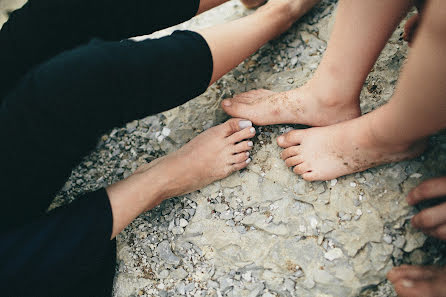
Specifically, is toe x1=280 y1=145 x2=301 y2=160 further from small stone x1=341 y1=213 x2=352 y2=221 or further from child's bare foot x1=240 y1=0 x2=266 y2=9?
child's bare foot x1=240 y1=0 x2=266 y2=9

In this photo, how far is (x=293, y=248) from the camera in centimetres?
114

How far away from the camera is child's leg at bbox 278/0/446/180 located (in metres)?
0.74

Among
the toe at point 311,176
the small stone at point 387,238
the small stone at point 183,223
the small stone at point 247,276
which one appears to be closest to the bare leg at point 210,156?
the small stone at point 183,223

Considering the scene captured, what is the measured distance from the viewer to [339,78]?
1.11 m

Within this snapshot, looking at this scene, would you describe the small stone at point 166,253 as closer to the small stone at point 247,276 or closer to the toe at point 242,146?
the small stone at point 247,276

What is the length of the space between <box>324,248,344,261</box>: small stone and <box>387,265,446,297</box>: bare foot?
5.8 inches

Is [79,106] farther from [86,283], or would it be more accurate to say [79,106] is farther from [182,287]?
[182,287]

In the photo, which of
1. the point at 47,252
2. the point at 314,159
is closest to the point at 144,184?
the point at 47,252

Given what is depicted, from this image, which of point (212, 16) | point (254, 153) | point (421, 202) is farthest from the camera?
point (212, 16)

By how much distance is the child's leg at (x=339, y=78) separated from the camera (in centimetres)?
97

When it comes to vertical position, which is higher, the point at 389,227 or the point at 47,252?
the point at 47,252

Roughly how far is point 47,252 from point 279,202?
75 cm

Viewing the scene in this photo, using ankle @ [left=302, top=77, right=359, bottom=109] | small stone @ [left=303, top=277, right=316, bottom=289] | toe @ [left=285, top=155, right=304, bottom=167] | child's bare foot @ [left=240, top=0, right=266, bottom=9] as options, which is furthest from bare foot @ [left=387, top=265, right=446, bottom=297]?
child's bare foot @ [left=240, top=0, right=266, bottom=9]

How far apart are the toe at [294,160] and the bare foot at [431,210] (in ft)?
1.17
